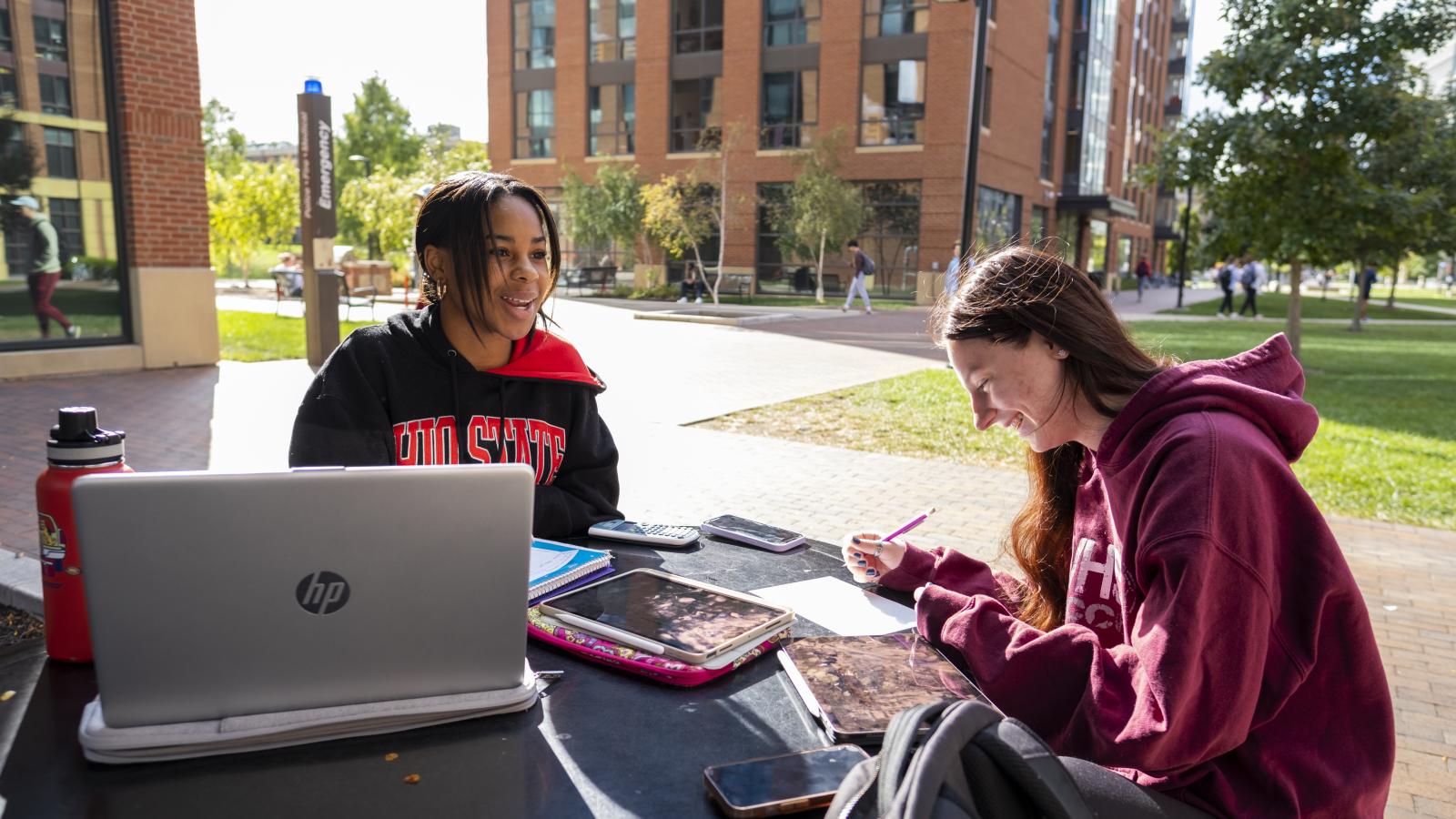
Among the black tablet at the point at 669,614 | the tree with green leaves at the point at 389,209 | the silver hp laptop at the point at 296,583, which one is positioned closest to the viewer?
the silver hp laptop at the point at 296,583

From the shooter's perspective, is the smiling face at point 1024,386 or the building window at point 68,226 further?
the building window at point 68,226

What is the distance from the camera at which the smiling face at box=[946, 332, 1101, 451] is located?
1.87 metres

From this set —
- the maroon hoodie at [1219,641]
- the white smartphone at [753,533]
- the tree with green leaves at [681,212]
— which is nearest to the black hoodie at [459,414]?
the white smartphone at [753,533]

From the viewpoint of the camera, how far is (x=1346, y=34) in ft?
39.6

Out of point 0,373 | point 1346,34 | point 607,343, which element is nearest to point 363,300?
point 607,343

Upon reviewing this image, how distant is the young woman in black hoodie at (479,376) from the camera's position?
2.54 meters

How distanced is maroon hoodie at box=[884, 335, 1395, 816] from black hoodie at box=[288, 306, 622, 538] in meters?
1.27

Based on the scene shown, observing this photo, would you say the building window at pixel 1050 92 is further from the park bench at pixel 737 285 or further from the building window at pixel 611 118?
the building window at pixel 611 118

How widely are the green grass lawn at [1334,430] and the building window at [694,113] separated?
23375mm

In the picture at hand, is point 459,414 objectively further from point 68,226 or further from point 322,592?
point 68,226

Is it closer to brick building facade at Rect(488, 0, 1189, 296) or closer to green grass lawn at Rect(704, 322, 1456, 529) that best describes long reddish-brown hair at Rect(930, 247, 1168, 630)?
green grass lawn at Rect(704, 322, 1456, 529)

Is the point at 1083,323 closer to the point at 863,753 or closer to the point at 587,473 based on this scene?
the point at 863,753

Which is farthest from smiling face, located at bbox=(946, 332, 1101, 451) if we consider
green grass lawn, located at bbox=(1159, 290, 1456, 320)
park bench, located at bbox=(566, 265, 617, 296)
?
park bench, located at bbox=(566, 265, 617, 296)

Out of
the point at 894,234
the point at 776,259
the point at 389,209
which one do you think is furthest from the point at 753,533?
the point at 389,209
